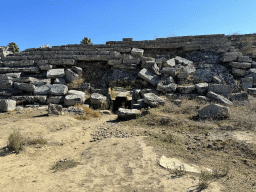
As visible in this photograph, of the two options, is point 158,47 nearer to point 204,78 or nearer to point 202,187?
point 204,78

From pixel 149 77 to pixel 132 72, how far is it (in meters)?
1.69

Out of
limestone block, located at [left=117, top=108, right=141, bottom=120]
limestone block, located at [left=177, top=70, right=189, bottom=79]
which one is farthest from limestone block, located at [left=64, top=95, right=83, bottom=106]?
limestone block, located at [left=177, top=70, right=189, bottom=79]

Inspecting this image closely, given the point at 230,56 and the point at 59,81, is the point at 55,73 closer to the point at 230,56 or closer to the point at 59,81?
the point at 59,81

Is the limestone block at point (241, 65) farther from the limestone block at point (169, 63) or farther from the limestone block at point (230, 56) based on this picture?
the limestone block at point (169, 63)

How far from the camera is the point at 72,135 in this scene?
19.2 feet

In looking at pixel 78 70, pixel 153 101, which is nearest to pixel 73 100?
pixel 78 70

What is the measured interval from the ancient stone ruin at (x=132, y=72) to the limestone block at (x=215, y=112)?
65.6 inches

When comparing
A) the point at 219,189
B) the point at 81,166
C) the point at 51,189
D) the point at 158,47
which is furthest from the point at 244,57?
the point at 51,189

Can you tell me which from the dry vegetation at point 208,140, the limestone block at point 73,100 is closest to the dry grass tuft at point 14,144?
the dry vegetation at point 208,140

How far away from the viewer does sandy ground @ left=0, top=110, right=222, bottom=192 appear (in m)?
3.11

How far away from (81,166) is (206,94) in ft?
25.7

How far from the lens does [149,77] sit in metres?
10.6

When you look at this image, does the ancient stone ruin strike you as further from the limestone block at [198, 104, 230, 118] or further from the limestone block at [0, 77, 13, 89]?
the limestone block at [198, 104, 230, 118]

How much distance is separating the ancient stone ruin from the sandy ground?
9.47ft
